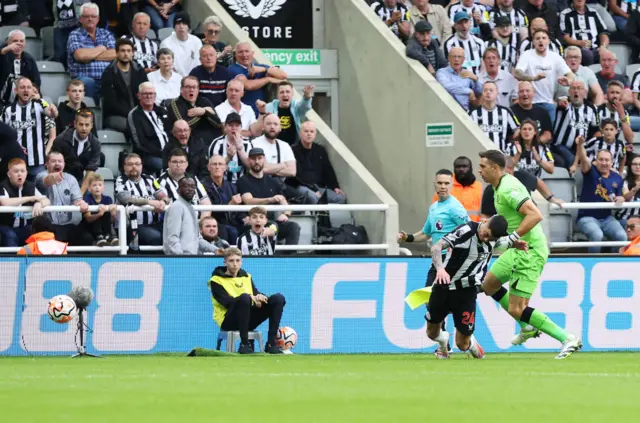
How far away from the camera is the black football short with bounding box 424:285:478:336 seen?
13266 millimetres

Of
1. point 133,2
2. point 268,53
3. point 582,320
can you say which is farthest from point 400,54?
point 582,320

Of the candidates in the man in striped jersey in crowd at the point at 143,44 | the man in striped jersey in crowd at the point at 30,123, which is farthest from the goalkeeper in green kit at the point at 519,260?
the man in striped jersey in crowd at the point at 143,44

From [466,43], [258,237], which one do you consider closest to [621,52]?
[466,43]

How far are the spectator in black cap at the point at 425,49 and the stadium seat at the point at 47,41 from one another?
5.24 metres

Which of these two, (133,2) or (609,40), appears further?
(609,40)

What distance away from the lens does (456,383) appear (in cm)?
928

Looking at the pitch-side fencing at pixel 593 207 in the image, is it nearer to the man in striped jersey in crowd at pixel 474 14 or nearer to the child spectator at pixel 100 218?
the man in striped jersey in crowd at pixel 474 14

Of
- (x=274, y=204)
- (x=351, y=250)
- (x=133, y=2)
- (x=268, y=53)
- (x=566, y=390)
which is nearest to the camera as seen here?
(x=566, y=390)

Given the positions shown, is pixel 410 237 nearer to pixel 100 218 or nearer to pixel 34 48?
pixel 100 218

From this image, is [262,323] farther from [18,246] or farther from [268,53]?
[268,53]

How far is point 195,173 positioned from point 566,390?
9.64 m

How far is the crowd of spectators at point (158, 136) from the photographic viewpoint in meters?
16.6

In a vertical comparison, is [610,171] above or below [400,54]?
below

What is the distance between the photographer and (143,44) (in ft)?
63.6
